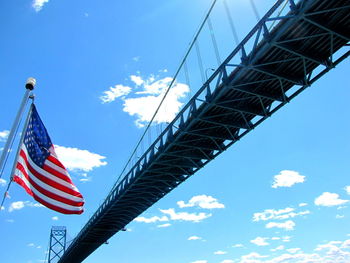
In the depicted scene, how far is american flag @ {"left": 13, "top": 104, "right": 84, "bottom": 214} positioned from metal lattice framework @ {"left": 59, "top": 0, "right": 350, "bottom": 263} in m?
9.55

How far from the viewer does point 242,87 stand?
17.1 m

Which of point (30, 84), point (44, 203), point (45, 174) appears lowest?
point (44, 203)

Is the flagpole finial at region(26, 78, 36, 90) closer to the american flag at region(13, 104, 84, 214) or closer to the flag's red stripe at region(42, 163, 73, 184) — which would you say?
the american flag at region(13, 104, 84, 214)

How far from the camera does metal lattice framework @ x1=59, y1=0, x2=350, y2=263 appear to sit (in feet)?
44.1

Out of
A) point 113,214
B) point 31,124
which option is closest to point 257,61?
point 31,124

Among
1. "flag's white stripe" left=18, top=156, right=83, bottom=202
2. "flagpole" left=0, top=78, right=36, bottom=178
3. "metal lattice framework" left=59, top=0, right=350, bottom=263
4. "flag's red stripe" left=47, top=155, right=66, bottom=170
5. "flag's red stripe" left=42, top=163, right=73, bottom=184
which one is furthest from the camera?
"metal lattice framework" left=59, top=0, right=350, bottom=263

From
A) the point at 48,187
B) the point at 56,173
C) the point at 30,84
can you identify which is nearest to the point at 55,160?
the point at 56,173

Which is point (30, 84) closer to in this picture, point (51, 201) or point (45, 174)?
point (45, 174)

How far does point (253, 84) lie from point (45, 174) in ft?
39.4

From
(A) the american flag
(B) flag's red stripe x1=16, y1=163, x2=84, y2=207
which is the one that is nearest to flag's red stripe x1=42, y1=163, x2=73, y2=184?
(A) the american flag

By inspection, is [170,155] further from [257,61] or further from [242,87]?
[257,61]

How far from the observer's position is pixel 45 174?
884 cm

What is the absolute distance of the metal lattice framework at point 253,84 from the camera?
1345 cm

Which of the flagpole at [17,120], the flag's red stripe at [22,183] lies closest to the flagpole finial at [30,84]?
the flagpole at [17,120]
